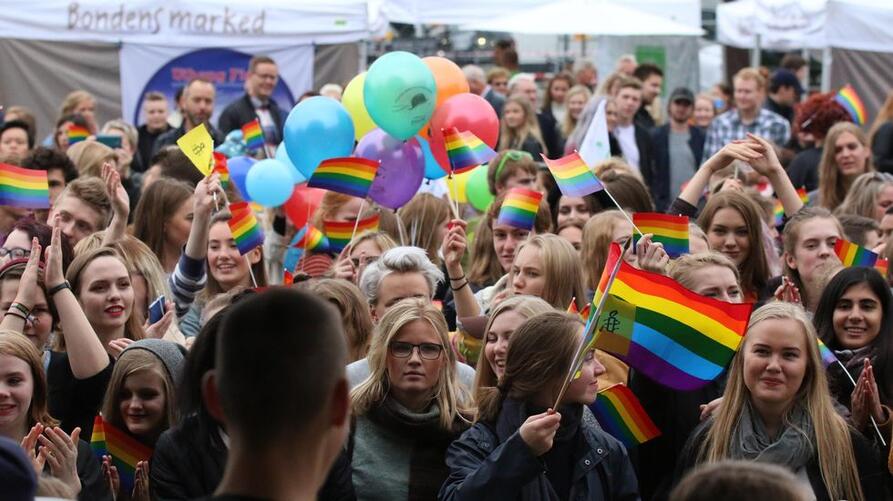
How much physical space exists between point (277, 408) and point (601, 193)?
561cm

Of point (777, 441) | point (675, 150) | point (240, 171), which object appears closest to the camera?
point (777, 441)

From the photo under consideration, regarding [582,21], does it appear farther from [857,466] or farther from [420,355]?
[857,466]

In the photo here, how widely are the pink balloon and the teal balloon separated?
0.16 metres

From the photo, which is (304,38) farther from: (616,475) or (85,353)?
(616,475)

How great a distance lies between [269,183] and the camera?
836cm

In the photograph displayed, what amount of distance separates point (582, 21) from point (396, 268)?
10.7 m

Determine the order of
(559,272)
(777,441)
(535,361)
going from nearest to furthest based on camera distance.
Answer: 1. (535,361)
2. (777,441)
3. (559,272)

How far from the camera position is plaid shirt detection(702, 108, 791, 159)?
42.3ft

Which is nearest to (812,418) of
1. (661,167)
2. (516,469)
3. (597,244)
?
(516,469)

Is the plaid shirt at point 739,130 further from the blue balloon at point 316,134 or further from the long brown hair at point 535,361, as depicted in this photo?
the long brown hair at point 535,361

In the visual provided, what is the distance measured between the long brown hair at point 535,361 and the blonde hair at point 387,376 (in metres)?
0.26

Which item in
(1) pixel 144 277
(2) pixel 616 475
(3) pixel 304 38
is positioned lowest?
(2) pixel 616 475

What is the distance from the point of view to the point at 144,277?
6652 millimetres

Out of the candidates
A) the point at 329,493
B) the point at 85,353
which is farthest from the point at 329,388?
the point at 85,353
